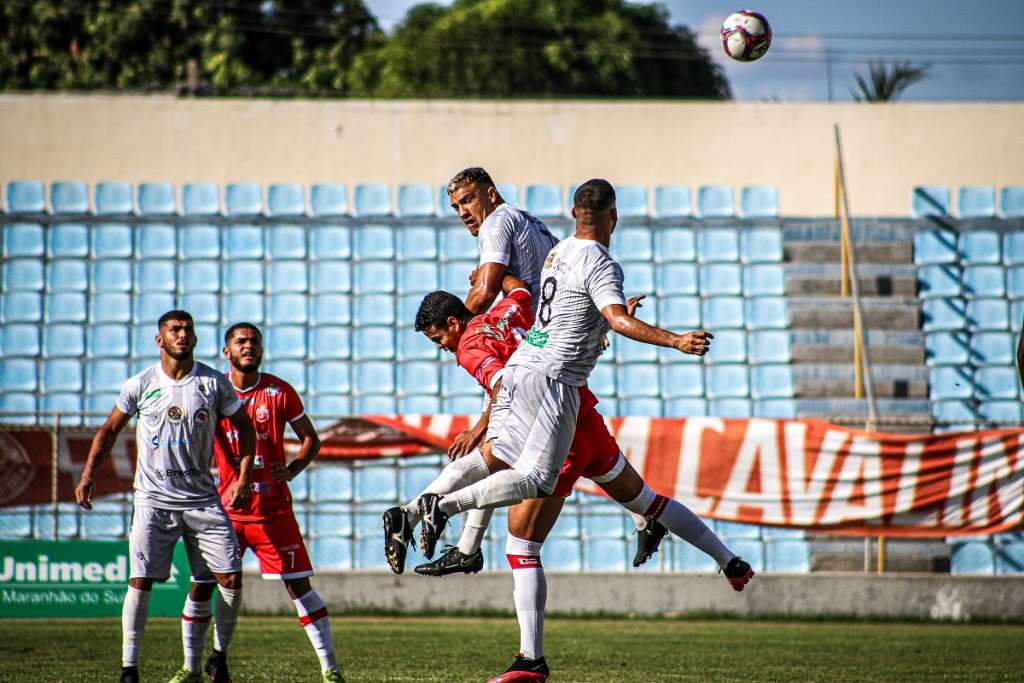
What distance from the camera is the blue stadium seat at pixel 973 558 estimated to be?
1441 centimetres

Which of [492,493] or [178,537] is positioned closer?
[492,493]

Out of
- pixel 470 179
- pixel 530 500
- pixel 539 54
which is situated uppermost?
pixel 539 54

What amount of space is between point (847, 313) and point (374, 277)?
6.29 metres

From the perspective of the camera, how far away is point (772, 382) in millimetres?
16516

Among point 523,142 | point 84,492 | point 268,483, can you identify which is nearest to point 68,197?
point 523,142

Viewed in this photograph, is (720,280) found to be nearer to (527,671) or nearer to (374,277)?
(374,277)

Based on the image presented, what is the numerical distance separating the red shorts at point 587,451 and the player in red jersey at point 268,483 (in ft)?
6.51

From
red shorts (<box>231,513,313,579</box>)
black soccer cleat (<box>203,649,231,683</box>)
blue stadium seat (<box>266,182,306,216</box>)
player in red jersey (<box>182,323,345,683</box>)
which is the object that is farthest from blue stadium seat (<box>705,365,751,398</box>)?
black soccer cleat (<box>203,649,231,683</box>)

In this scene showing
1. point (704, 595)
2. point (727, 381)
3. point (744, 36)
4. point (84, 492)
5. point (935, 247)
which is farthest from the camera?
point (935, 247)

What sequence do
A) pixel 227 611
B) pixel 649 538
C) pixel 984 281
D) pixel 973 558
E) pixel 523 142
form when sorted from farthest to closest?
1. pixel 523 142
2. pixel 984 281
3. pixel 973 558
4. pixel 227 611
5. pixel 649 538

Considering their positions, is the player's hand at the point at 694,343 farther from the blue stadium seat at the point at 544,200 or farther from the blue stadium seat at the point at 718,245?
the blue stadium seat at the point at 544,200

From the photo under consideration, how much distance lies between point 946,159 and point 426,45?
18.2m

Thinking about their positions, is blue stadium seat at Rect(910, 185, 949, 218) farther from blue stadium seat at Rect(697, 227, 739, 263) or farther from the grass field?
the grass field

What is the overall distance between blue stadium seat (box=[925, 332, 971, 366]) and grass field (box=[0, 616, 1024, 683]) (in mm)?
4682
